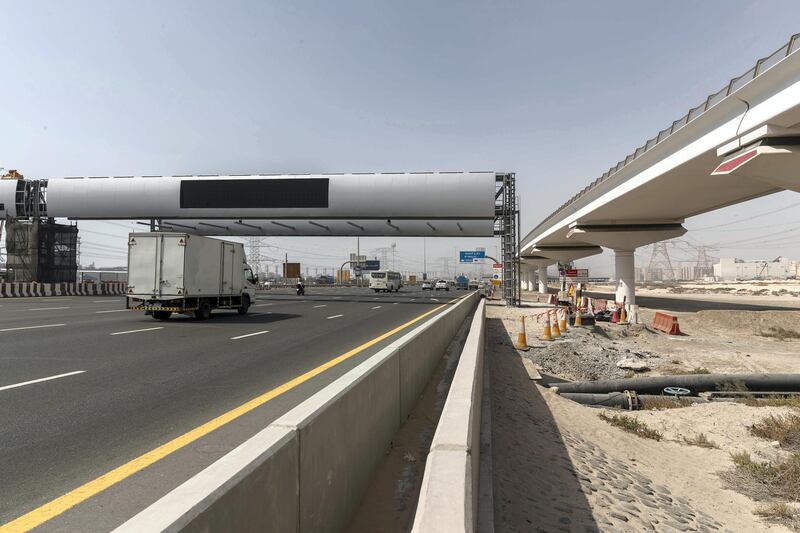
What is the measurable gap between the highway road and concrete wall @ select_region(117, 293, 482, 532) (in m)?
1.41

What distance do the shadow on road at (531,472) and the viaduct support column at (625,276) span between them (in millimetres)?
28061

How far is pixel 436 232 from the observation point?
41969 millimetres

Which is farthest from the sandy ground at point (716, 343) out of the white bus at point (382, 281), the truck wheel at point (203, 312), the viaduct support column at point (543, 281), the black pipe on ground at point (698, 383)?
the viaduct support column at point (543, 281)

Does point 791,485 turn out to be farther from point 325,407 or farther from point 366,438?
point 325,407

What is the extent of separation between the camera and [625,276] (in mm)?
34281

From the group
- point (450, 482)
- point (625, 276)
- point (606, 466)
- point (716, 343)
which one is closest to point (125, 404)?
point (450, 482)

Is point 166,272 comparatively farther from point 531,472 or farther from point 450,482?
point 450,482

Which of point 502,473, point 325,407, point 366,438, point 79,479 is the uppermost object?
point 325,407

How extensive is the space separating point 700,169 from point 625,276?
652 inches

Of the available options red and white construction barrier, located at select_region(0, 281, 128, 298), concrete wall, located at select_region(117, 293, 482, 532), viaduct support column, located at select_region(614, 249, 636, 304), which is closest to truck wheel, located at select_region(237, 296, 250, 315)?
red and white construction barrier, located at select_region(0, 281, 128, 298)

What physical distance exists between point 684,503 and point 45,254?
161ft

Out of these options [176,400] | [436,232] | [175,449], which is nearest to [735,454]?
[175,449]

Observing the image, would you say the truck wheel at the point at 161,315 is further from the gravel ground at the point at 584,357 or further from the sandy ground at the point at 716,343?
the sandy ground at the point at 716,343

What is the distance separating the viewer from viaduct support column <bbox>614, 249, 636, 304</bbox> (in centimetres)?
3334
